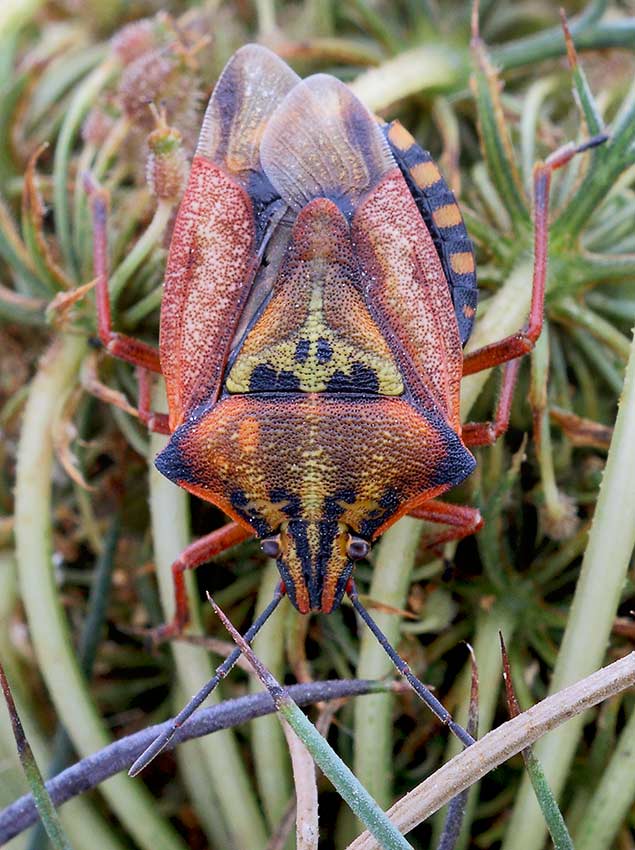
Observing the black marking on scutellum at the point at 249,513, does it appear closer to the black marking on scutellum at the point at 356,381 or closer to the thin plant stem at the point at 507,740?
the black marking on scutellum at the point at 356,381

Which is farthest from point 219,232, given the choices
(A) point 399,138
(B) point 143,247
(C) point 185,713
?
(C) point 185,713

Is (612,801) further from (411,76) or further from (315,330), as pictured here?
(411,76)

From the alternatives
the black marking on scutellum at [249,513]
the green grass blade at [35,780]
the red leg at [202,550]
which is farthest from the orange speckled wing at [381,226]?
the green grass blade at [35,780]

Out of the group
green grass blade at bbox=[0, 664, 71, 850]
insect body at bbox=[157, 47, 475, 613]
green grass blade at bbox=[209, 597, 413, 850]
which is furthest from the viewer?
insect body at bbox=[157, 47, 475, 613]

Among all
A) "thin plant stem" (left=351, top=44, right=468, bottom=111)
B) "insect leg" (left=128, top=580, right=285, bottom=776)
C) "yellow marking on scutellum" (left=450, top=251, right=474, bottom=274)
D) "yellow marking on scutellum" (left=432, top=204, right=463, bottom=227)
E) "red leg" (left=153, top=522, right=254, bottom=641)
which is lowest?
"insect leg" (left=128, top=580, right=285, bottom=776)

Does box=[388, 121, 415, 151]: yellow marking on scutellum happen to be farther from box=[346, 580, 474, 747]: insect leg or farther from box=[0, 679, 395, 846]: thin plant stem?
box=[0, 679, 395, 846]: thin plant stem

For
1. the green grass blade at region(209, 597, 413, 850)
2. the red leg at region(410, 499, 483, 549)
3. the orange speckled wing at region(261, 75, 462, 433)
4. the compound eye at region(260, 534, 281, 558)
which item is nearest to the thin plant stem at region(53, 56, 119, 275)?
the orange speckled wing at region(261, 75, 462, 433)
